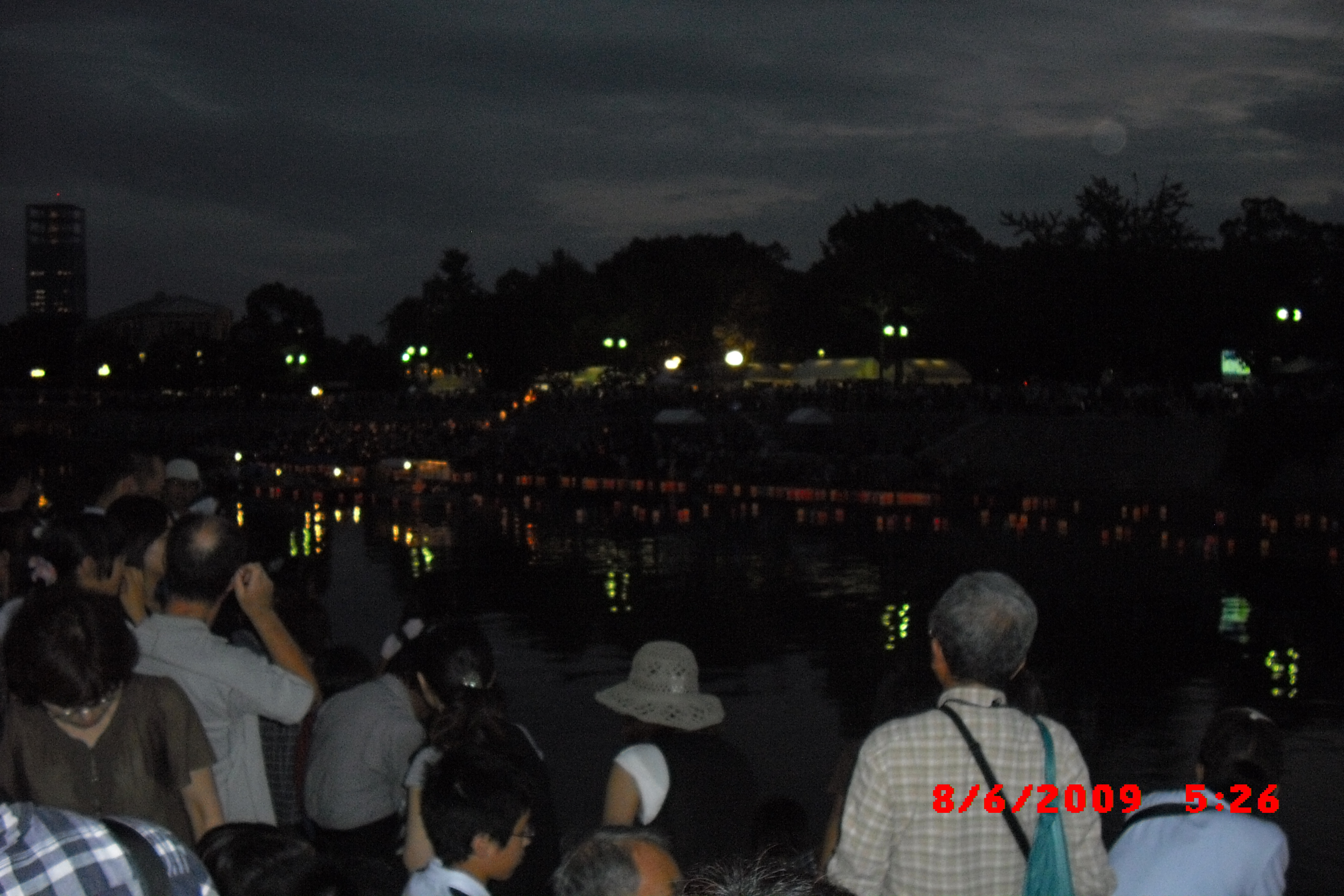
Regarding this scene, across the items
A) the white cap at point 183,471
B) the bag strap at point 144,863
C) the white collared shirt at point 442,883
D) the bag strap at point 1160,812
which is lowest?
the white collared shirt at point 442,883

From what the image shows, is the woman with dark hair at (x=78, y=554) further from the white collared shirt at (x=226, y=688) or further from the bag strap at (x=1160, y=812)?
the bag strap at (x=1160, y=812)

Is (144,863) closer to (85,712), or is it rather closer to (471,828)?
(471,828)

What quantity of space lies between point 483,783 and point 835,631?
52.1ft

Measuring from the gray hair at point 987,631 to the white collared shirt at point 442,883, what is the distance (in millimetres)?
1333

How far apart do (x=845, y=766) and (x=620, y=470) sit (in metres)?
43.3

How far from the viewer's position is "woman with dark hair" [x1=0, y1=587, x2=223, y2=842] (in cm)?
377

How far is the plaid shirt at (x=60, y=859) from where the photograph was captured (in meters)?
2.21

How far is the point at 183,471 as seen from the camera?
28.1 ft

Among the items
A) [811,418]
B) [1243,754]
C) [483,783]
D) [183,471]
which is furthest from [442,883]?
[811,418]

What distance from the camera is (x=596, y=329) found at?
8775 cm

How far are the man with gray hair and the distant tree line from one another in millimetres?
34843

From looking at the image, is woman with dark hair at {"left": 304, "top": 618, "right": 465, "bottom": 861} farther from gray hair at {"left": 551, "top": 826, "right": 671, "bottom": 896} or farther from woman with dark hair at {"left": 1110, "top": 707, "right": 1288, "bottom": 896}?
woman with dark hair at {"left": 1110, "top": 707, "right": 1288, "bottom": 896}

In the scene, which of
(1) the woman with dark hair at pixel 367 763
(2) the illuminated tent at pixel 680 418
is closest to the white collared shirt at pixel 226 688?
(1) the woman with dark hair at pixel 367 763

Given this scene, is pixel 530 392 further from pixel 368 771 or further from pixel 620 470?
pixel 368 771
